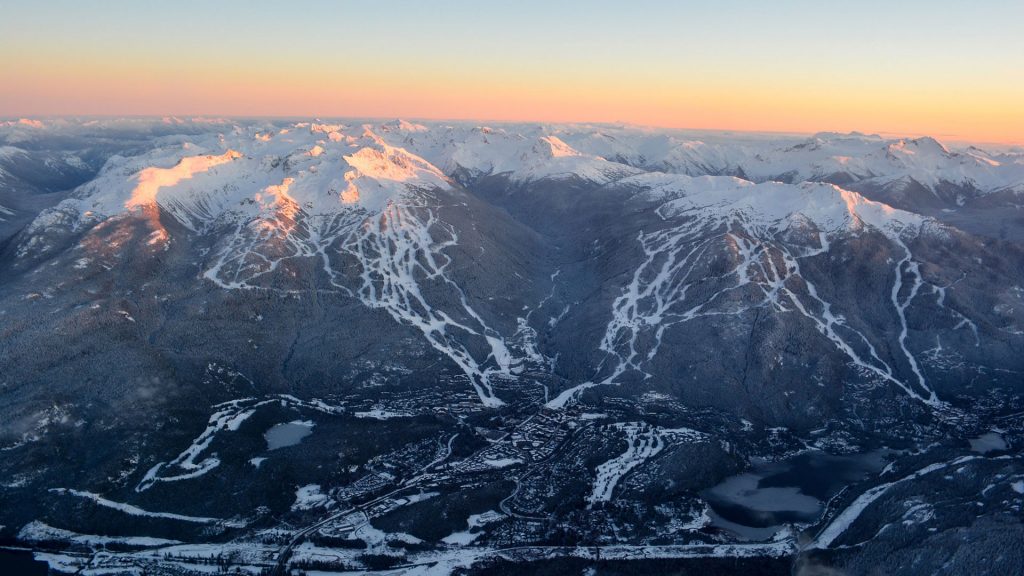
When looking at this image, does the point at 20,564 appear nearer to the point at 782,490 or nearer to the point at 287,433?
the point at 287,433

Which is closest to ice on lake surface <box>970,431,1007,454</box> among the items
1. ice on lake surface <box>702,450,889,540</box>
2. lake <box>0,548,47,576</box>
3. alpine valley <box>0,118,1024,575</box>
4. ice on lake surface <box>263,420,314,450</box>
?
alpine valley <box>0,118,1024,575</box>

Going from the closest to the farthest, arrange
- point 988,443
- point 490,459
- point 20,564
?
1. point 20,564
2. point 490,459
3. point 988,443

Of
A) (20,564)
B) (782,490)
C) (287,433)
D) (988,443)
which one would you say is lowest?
(20,564)

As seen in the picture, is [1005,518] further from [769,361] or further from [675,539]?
[769,361]

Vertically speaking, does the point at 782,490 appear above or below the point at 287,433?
above

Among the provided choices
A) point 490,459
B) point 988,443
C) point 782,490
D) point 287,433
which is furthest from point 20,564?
point 988,443

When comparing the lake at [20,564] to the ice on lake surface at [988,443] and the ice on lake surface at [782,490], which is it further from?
the ice on lake surface at [988,443]
